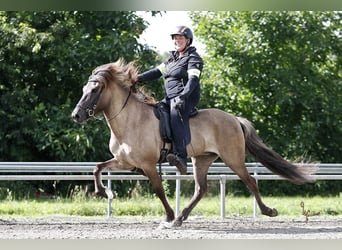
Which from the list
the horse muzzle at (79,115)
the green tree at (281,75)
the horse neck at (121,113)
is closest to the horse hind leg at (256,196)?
the horse neck at (121,113)

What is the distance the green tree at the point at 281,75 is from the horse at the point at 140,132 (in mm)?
8980

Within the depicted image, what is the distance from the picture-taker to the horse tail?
335 inches

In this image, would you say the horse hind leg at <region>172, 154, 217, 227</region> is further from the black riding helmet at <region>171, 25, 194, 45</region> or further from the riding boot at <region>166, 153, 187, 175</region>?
the black riding helmet at <region>171, 25, 194, 45</region>

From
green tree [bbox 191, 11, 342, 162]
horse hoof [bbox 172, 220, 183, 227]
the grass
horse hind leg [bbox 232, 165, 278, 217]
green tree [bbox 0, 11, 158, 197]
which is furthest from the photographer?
green tree [bbox 191, 11, 342, 162]

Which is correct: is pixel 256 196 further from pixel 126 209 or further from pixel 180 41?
pixel 126 209

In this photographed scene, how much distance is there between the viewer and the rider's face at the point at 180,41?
7641 millimetres

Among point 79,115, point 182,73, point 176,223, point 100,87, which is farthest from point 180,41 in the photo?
point 176,223

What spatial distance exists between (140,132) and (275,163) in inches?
78.3

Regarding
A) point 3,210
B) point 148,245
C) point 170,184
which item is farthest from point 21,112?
point 148,245

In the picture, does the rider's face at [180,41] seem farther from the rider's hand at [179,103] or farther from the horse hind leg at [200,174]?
the horse hind leg at [200,174]

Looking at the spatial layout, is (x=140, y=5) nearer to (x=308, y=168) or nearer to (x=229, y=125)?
(x=229, y=125)

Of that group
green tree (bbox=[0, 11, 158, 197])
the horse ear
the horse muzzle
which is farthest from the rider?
green tree (bbox=[0, 11, 158, 197])

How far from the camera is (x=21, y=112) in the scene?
1484cm

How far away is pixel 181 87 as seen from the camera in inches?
301
